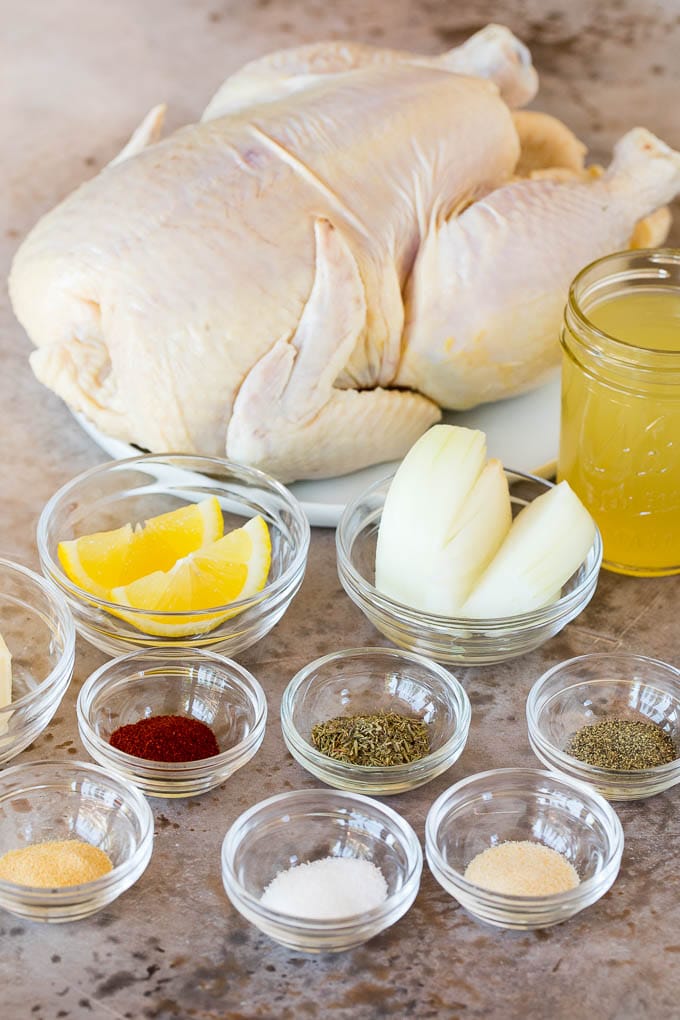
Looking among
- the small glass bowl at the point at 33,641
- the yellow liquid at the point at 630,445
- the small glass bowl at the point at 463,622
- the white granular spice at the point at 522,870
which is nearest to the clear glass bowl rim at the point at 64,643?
the small glass bowl at the point at 33,641

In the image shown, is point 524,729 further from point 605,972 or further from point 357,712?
point 605,972

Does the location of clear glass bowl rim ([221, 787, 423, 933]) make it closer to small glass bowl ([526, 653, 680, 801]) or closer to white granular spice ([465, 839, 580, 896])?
white granular spice ([465, 839, 580, 896])

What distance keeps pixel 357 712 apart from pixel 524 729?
21cm

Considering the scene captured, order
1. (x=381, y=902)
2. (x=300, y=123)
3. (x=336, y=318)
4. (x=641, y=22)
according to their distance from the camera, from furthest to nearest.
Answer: (x=641, y=22), (x=300, y=123), (x=336, y=318), (x=381, y=902)

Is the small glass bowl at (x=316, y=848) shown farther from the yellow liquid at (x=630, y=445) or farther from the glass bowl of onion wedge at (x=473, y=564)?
the yellow liquid at (x=630, y=445)

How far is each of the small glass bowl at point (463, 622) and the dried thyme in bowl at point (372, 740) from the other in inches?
5.3

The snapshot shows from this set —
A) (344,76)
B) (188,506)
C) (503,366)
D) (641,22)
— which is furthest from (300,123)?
(641,22)

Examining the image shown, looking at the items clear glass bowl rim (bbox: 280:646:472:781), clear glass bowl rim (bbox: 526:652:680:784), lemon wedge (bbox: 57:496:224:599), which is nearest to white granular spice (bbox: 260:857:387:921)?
clear glass bowl rim (bbox: 280:646:472:781)

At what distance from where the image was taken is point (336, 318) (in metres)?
1.91

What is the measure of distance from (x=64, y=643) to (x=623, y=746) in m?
0.68

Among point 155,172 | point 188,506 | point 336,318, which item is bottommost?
point 188,506

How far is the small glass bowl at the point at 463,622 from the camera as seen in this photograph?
5.59 feet

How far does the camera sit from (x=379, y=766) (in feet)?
5.16

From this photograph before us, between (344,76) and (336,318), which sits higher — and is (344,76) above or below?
above
